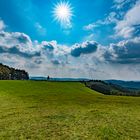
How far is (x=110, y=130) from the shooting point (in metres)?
26.6

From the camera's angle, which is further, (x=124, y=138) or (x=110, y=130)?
(x=110, y=130)

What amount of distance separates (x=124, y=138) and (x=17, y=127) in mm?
11535

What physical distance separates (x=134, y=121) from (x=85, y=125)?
7442 mm

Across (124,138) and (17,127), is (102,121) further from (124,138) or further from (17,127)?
(17,127)

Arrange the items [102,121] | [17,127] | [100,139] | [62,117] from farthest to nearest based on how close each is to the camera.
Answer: [62,117]
[102,121]
[17,127]
[100,139]

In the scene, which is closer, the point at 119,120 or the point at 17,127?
the point at 17,127

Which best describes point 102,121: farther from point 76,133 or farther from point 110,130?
point 76,133

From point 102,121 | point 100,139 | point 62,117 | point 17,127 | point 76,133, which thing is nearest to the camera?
point 100,139

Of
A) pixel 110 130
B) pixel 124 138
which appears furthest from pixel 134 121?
pixel 124 138

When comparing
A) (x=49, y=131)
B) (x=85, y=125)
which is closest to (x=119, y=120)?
(x=85, y=125)

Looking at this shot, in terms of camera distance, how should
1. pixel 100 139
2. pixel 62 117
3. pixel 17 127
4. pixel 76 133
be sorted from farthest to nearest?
pixel 62 117, pixel 17 127, pixel 76 133, pixel 100 139

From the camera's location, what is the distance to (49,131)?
84.8 feet

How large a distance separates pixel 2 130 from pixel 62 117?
32.1ft

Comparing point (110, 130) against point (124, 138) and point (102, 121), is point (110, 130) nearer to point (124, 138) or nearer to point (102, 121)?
point (124, 138)
